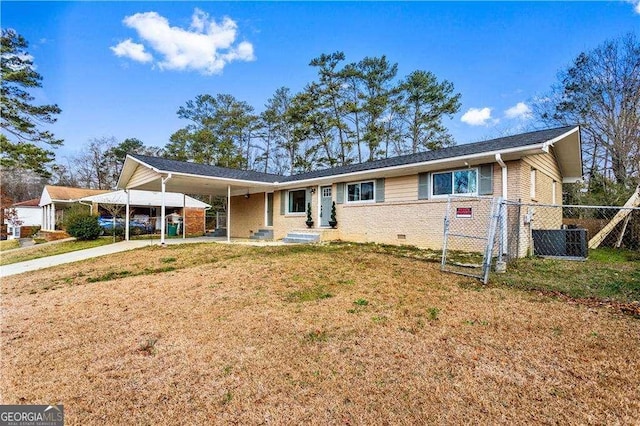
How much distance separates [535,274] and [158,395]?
6.90 m

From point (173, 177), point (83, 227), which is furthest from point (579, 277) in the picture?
point (83, 227)

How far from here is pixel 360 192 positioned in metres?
12.9

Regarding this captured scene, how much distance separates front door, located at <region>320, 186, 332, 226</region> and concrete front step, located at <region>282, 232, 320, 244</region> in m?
1.01

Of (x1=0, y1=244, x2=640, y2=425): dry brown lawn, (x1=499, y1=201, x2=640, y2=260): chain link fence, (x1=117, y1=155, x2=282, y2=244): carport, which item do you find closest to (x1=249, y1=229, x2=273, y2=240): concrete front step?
(x1=117, y1=155, x2=282, y2=244): carport

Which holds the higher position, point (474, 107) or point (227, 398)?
point (474, 107)

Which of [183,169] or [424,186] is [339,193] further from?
[183,169]

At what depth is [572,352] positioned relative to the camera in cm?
308

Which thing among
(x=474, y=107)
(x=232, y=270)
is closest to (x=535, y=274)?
(x=232, y=270)

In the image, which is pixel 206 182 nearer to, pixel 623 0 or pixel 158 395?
pixel 158 395

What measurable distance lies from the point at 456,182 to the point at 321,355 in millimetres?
8462

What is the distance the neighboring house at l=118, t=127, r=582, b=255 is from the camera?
9148mm

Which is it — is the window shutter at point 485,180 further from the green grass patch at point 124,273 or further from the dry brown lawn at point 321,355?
the green grass patch at point 124,273

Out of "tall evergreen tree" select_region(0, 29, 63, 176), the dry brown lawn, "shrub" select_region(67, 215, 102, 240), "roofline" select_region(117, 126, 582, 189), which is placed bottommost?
the dry brown lawn

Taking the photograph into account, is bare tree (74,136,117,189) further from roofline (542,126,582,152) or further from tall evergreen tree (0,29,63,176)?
roofline (542,126,582,152)
